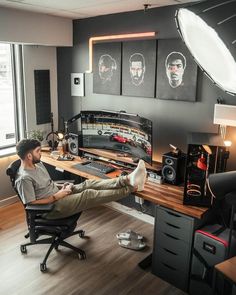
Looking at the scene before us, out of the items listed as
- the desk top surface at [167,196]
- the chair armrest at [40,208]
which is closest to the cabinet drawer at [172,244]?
the desk top surface at [167,196]

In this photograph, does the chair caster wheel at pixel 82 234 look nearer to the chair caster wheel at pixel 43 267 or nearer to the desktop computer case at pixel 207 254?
the chair caster wheel at pixel 43 267

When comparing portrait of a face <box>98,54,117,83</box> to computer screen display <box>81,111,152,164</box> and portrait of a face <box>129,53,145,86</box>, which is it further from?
computer screen display <box>81,111,152,164</box>

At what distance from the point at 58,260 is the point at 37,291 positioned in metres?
0.40

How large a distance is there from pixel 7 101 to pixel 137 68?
1.70 metres

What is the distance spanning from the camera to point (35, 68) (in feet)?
12.4

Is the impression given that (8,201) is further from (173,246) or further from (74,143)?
(173,246)

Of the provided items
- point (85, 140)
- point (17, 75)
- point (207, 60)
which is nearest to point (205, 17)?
point (207, 60)

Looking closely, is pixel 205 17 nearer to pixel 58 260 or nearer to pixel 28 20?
pixel 58 260

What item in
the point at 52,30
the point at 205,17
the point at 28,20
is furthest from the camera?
the point at 52,30

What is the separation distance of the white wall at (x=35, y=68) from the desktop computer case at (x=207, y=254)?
2.53 metres

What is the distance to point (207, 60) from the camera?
885mm

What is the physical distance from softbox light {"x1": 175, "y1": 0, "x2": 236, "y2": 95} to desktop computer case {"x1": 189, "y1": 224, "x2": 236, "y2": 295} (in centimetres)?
163

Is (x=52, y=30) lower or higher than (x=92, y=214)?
higher

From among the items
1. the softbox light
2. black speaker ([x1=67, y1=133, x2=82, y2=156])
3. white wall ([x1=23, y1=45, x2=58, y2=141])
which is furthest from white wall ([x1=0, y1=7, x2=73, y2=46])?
the softbox light
